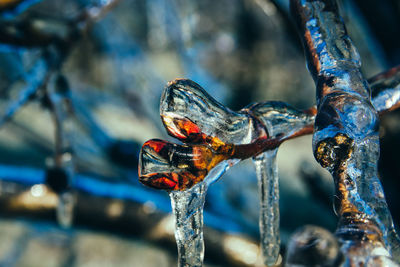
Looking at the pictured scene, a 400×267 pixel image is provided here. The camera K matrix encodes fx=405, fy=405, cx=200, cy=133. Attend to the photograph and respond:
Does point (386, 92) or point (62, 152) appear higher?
point (62, 152)

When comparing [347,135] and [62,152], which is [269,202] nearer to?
[347,135]

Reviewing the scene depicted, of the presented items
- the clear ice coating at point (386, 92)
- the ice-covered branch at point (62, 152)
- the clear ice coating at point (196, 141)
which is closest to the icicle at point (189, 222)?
the clear ice coating at point (196, 141)

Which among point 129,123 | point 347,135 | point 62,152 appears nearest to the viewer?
point 347,135

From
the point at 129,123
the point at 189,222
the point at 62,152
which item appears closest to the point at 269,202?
the point at 189,222

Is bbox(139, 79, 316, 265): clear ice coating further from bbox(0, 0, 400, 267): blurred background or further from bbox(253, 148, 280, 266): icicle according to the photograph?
bbox(0, 0, 400, 267): blurred background

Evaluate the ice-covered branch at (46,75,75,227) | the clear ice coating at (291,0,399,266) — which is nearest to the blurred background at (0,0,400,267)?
the ice-covered branch at (46,75,75,227)
